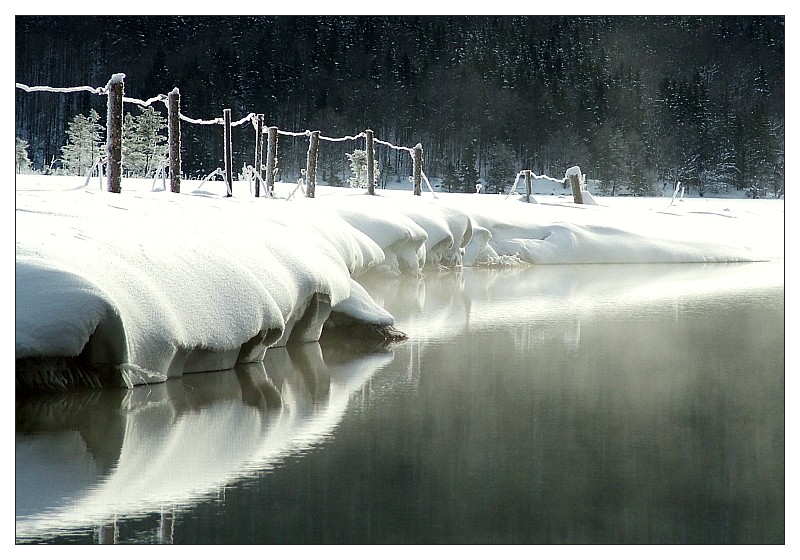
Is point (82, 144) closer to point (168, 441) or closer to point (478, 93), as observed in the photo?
point (478, 93)

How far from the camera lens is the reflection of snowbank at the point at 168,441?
11.8ft

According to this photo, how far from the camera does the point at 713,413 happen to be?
5.38 m

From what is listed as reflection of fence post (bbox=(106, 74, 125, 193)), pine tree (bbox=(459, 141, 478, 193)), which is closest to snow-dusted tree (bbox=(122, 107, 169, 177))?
pine tree (bbox=(459, 141, 478, 193))

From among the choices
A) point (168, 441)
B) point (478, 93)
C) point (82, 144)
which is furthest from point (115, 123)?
point (478, 93)

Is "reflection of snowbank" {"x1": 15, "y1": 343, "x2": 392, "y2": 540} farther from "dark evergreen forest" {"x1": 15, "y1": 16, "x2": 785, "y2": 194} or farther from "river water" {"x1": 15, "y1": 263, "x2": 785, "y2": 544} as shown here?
"dark evergreen forest" {"x1": 15, "y1": 16, "x2": 785, "y2": 194}

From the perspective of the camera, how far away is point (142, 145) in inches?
1452

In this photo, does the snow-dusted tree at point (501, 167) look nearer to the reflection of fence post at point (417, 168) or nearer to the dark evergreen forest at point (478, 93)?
the dark evergreen forest at point (478, 93)

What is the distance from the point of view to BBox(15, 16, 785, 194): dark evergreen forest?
111 feet

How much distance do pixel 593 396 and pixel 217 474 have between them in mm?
2584

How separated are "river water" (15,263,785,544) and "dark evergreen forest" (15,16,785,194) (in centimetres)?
2469

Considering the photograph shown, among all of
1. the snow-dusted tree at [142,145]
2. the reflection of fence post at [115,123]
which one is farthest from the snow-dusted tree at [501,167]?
the reflection of fence post at [115,123]

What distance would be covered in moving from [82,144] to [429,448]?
3272 cm
